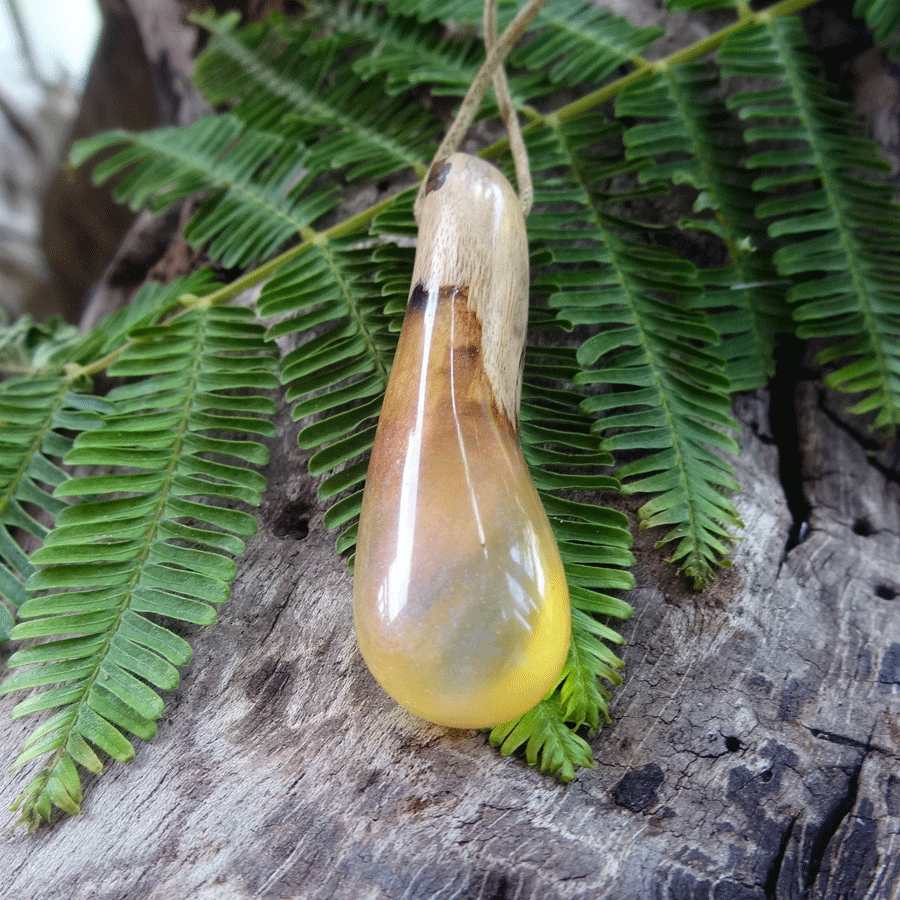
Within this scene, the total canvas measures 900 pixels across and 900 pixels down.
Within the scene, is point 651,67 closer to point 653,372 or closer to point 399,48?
point 399,48

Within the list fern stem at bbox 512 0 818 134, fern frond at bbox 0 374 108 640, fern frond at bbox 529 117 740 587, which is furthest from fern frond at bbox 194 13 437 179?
fern frond at bbox 0 374 108 640

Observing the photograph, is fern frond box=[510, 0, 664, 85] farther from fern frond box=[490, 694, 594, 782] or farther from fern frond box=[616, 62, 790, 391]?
fern frond box=[490, 694, 594, 782]

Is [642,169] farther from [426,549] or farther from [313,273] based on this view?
[426,549]

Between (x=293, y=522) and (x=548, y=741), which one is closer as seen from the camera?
(x=548, y=741)

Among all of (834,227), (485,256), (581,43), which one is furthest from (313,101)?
(834,227)

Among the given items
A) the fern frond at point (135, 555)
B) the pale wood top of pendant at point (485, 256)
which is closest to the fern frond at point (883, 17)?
the pale wood top of pendant at point (485, 256)

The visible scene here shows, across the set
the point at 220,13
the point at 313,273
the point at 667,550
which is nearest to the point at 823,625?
the point at 667,550
